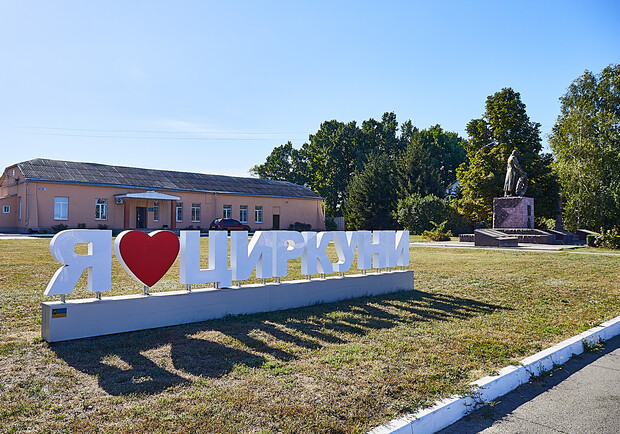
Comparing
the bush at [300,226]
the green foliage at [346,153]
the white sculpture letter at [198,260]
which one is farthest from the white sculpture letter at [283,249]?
the green foliage at [346,153]

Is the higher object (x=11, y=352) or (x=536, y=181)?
(x=536, y=181)

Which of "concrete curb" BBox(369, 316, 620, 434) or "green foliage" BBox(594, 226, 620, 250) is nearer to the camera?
"concrete curb" BBox(369, 316, 620, 434)

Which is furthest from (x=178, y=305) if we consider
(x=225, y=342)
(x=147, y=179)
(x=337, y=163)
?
(x=337, y=163)

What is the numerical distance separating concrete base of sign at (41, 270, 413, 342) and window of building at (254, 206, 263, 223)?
1484 inches

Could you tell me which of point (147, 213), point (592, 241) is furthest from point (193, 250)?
point (147, 213)

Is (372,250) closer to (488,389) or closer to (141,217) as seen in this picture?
(488,389)

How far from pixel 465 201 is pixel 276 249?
111 ft

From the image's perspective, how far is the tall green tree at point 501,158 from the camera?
36.4 m

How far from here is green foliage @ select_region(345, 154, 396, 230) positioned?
1948 inches

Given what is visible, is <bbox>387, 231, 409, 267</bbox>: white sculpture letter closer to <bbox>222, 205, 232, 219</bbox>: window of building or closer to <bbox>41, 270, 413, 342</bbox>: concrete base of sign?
<bbox>41, 270, 413, 342</bbox>: concrete base of sign

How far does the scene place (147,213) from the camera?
3903 cm

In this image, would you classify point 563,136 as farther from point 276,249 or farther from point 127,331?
point 127,331

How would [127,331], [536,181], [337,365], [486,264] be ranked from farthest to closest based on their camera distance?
[536,181] < [486,264] < [127,331] < [337,365]

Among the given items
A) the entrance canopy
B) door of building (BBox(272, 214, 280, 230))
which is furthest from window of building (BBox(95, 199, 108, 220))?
door of building (BBox(272, 214, 280, 230))
